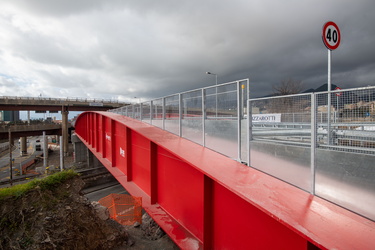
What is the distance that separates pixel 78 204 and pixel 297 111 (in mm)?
7163

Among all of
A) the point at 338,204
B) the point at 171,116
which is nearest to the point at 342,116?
the point at 338,204

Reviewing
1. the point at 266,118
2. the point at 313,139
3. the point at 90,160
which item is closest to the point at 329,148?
the point at 313,139

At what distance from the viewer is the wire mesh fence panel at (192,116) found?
6284 millimetres

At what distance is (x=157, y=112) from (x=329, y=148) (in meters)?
7.84

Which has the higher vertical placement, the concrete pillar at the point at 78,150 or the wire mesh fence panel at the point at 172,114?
the wire mesh fence panel at the point at 172,114

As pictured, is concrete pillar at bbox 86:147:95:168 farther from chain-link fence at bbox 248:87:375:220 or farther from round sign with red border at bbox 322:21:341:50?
round sign with red border at bbox 322:21:341:50

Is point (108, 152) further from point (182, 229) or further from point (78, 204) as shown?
point (182, 229)

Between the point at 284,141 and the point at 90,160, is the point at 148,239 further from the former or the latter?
the point at 90,160

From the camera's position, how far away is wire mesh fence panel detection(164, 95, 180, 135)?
25.4 ft

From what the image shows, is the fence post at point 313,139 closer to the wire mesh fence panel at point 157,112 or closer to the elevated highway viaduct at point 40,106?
the wire mesh fence panel at point 157,112

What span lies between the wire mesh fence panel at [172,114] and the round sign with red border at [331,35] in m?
5.31

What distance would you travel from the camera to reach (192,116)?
686cm

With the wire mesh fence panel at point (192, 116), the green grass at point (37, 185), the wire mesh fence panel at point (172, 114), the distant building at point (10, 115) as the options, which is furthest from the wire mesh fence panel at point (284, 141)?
the distant building at point (10, 115)

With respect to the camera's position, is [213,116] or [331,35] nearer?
[331,35]
